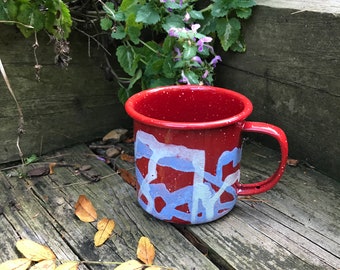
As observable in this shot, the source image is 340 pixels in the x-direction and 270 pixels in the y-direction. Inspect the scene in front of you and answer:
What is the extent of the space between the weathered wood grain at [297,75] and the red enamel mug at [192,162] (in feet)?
0.82

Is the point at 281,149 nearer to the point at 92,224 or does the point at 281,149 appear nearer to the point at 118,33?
the point at 92,224

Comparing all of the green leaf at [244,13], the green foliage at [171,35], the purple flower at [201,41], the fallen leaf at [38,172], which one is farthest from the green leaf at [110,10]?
the fallen leaf at [38,172]

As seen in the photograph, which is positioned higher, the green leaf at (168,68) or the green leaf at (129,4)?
the green leaf at (129,4)

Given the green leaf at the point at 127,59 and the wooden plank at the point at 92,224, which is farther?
the green leaf at the point at 127,59

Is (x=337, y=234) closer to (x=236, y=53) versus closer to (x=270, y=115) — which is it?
(x=270, y=115)

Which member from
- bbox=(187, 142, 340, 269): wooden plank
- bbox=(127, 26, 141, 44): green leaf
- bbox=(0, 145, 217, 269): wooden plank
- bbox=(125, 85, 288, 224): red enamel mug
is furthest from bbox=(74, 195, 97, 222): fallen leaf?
bbox=(127, 26, 141, 44): green leaf

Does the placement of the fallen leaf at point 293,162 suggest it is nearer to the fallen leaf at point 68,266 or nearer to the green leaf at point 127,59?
the green leaf at point 127,59

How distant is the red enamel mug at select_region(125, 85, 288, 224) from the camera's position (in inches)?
32.2

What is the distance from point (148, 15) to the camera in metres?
1.11

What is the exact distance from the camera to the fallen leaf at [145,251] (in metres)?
0.81

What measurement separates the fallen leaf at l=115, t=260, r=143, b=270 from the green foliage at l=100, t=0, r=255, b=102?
0.51 metres

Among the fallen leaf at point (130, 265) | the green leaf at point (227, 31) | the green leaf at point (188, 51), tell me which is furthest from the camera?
the green leaf at point (227, 31)

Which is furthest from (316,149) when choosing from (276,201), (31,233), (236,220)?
(31,233)

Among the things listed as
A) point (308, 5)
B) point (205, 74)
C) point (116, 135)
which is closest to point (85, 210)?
point (116, 135)
